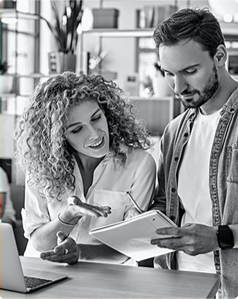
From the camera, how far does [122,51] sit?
36.6 feet

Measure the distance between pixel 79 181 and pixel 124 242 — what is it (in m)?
0.43

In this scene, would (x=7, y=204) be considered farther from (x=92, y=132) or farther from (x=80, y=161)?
(x=92, y=132)

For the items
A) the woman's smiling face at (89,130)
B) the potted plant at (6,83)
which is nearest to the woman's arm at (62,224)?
the woman's smiling face at (89,130)

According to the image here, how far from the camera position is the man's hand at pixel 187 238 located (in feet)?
5.29

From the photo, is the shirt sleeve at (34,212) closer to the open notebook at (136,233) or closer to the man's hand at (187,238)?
the open notebook at (136,233)

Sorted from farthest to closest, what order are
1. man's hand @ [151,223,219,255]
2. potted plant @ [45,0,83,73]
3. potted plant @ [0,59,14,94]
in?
1. potted plant @ [0,59,14,94]
2. potted plant @ [45,0,83,73]
3. man's hand @ [151,223,219,255]

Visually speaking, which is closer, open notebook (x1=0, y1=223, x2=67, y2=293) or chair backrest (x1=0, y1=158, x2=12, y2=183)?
open notebook (x1=0, y1=223, x2=67, y2=293)

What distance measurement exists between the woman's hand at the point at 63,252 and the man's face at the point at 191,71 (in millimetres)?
649

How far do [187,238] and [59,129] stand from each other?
0.63 metres

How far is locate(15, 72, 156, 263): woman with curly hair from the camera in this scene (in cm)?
195

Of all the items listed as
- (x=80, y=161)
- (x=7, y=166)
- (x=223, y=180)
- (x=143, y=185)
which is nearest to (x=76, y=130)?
(x=80, y=161)

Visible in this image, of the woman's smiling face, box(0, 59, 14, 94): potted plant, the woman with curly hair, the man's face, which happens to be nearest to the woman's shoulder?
the woman with curly hair

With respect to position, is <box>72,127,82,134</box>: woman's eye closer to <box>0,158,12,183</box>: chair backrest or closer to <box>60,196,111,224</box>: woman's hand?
<box>60,196,111,224</box>: woman's hand

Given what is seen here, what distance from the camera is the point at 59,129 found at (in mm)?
1931
